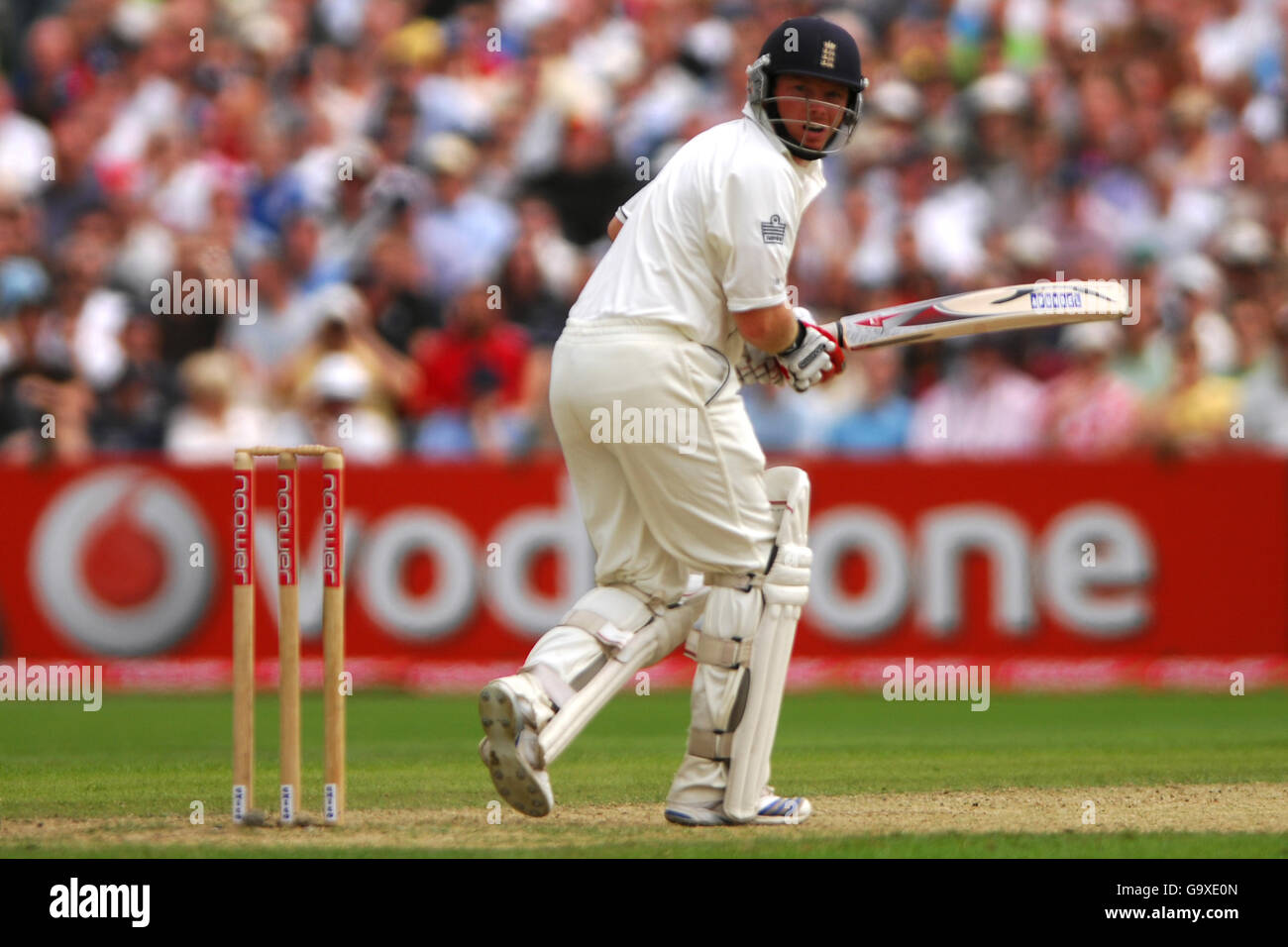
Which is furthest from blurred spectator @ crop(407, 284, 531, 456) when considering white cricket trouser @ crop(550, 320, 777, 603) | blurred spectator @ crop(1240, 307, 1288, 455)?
white cricket trouser @ crop(550, 320, 777, 603)

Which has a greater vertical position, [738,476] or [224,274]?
[224,274]

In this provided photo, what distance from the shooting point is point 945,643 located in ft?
35.1

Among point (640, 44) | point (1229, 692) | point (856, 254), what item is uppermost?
point (640, 44)

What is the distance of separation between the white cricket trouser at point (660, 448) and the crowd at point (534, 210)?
5.13m

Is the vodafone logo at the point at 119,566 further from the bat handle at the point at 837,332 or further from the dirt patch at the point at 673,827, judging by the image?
the bat handle at the point at 837,332

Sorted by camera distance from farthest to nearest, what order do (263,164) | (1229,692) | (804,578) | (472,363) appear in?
1. (263,164)
2. (472,363)
3. (1229,692)
4. (804,578)

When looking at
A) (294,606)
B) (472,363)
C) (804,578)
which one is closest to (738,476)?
(804,578)

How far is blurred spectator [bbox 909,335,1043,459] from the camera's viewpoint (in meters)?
11.3

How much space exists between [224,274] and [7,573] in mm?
2632

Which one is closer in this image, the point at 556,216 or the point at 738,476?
the point at 738,476

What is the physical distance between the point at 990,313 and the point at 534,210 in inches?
260

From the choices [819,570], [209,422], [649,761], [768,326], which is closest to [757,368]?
[768,326]

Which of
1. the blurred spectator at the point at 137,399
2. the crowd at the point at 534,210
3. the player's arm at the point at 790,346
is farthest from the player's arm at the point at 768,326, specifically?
the blurred spectator at the point at 137,399
